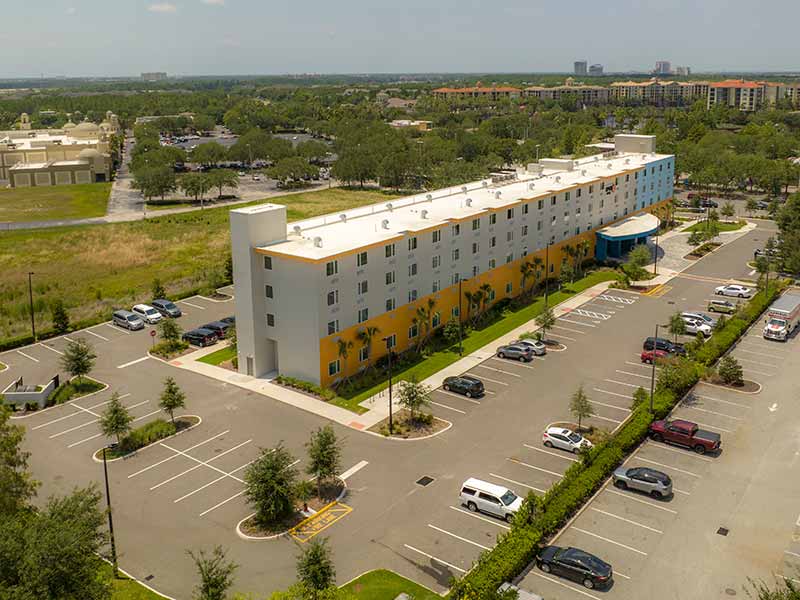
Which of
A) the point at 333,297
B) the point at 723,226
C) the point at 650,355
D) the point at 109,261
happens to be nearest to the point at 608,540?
the point at 650,355

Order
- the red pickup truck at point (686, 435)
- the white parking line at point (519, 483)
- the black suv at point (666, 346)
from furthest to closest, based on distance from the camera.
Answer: the black suv at point (666, 346) → the red pickup truck at point (686, 435) → the white parking line at point (519, 483)

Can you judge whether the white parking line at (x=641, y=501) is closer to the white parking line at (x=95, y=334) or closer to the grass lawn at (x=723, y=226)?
the white parking line at (x=95, y=334)

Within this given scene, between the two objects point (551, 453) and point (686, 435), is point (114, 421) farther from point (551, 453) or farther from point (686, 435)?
point (686, 435)

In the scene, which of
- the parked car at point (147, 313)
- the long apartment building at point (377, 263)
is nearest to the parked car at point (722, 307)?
the long apartment building at point (377, 263)

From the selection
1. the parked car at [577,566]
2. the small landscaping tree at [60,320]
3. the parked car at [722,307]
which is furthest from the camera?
the parked car at [722,307]

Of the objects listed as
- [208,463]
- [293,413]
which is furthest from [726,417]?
[208,463]

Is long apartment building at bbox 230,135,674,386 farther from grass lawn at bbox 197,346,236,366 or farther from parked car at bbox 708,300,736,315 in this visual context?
parked car at bbox 708,300,736,315
